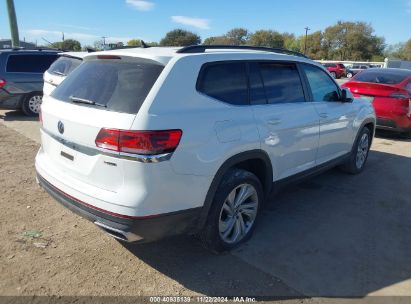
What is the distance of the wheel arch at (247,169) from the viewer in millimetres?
3213

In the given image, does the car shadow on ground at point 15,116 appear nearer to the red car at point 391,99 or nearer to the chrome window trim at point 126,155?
the chrome window trim at point 126,155

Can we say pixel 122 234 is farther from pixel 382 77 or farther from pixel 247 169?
pixel 382 77

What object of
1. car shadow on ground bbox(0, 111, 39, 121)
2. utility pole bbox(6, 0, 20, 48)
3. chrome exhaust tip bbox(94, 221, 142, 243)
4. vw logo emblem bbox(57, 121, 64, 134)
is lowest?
car shadow on ground bbox(0, 111, 39, 121)

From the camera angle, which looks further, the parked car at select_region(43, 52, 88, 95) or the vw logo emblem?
the parked car at select_region(43, 52, 88, 95)

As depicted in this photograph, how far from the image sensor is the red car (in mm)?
8297

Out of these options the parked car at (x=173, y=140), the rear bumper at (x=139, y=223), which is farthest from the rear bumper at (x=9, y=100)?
the rear bumper at (x=139, y=223)

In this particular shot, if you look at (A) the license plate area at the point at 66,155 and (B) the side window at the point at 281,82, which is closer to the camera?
(A) the license plate area at the point at 66,155

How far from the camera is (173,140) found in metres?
2.86

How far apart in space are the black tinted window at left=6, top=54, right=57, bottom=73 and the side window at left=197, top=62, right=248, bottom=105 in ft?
27.6

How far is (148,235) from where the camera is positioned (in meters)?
2.89

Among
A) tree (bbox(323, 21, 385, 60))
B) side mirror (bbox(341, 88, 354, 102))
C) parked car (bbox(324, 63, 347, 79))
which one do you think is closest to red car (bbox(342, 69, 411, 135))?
side mirror (bbox(341, 88, 354, 102))

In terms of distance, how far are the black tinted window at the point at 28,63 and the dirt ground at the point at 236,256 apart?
6153mm

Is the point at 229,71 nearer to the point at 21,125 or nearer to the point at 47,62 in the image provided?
the point at 21,125

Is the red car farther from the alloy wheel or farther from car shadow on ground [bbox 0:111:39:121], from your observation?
car shadow on ground [bbox 0:111:39:121]
